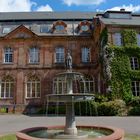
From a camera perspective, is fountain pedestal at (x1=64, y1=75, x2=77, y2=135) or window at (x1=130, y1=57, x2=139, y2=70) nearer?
fountain pedestal at (x1=64, y1=75, x2=77, y2=135)

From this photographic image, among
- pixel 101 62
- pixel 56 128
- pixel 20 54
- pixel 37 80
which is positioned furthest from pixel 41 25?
pixel 56 128

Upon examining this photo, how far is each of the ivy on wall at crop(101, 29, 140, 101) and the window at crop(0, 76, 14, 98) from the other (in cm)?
1243

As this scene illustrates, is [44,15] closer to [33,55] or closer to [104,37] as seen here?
[33,55]

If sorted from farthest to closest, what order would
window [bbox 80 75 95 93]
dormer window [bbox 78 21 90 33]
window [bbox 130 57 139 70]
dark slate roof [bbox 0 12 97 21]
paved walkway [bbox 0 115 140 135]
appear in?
1. dark slate roof [bbox 0 12 97 21]
2. dormer window [bbox 78 21 90 33]
3. window [bbox 80 75 95 93]
4. window [bbox 130 57 139 70]
5. paved walkway [bbox 0 115 140 135]

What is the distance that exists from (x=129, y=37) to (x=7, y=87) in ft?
51.0

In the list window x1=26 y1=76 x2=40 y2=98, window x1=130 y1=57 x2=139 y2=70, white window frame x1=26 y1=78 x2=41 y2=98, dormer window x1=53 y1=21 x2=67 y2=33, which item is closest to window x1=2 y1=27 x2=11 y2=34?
dormer window x1=53 y1=21 x2=67 y2=33

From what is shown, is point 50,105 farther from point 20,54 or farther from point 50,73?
point 20,54

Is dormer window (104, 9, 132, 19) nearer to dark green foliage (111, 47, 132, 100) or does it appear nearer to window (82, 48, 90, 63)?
window (82, 48, 90, 63)

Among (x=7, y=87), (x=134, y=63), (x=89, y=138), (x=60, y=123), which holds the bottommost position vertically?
(x=60, y=123)

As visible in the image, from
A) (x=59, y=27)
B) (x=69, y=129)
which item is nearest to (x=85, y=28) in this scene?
(x=59, y=27)

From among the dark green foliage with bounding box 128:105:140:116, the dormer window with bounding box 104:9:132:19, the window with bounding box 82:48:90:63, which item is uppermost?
the dormer window with bounding box 104:9:132:19

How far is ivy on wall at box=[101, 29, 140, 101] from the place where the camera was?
27031mm

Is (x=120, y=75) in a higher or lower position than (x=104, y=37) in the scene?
lower

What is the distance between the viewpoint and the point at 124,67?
91.1ft
